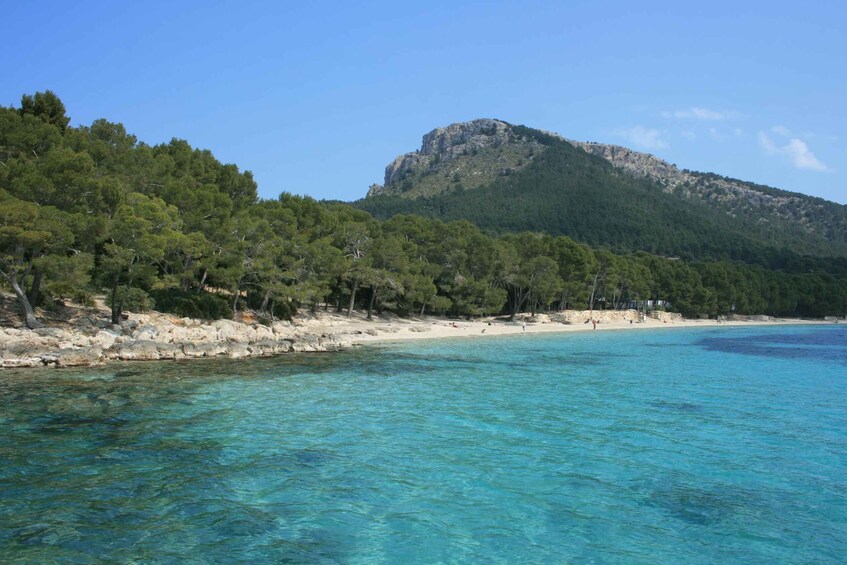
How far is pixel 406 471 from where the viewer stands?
1296 centimetres

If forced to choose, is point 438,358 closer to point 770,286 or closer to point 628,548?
point 628,548

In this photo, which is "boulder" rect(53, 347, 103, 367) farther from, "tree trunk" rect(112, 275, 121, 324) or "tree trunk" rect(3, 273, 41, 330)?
"tree trunk" rect(112, 275, 121, 324)

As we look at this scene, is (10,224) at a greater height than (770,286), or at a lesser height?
lesser

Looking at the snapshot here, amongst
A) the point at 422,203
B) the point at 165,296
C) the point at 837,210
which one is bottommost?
the point at 165,296

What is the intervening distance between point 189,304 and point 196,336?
5798 mm

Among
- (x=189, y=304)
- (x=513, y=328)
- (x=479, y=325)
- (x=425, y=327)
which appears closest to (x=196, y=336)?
(x=189, y=304)

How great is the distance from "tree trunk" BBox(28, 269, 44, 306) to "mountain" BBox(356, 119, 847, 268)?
97765 mm

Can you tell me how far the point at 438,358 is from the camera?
35219mm

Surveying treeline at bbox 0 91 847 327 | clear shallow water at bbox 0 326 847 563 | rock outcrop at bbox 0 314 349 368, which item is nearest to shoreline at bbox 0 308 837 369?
rock outcrop at bbox 0 314 349 368

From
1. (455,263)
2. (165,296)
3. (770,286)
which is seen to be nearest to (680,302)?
(770,286)

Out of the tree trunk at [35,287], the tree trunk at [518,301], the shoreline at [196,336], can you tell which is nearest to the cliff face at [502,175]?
the tree trunk at [518,301]

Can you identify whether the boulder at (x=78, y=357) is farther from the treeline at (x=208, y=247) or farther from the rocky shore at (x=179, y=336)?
the treeline at (x=208, y=247)

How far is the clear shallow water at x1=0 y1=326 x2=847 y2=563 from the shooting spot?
366 inches

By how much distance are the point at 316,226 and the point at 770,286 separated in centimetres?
8774
